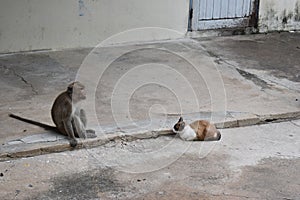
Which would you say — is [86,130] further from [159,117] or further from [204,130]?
[204,130]

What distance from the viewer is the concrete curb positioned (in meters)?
5.76

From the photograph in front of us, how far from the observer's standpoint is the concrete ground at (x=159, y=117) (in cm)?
536

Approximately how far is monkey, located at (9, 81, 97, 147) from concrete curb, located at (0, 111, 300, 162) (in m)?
0.09

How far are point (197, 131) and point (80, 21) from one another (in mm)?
3585

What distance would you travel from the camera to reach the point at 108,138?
6.14 m

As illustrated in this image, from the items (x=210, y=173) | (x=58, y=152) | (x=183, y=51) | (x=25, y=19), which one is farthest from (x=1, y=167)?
(x=183, y=51)

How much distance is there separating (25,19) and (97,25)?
1.10 m

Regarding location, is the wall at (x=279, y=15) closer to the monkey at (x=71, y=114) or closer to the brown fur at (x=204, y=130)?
the brown fur at (x=204, y=130)

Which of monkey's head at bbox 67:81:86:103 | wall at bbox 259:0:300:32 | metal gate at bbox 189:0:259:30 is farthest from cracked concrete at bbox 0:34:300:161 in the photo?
wall at bbox 259:0:300:32

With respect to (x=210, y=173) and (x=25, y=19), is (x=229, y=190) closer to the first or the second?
(x=210, y=173)

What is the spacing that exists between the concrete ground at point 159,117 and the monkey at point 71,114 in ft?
0.31

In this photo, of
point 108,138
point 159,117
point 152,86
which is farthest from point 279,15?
point 108,138

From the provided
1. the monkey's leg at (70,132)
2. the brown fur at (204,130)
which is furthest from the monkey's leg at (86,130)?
the brown fur at (204,130)

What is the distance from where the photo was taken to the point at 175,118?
6750mm
